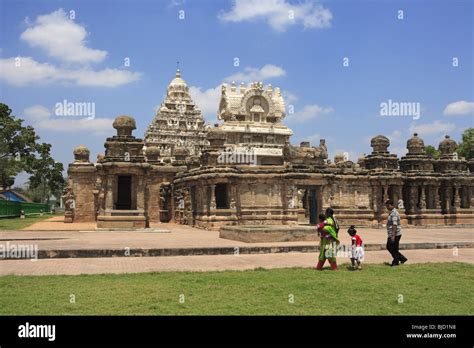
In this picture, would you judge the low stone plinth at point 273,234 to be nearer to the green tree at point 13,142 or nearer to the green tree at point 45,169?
the green tree at point 13,142

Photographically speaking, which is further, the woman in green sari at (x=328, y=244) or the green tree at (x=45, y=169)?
the green tree at (x=45, y=169)

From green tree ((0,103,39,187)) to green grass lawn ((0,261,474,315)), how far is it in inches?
1397

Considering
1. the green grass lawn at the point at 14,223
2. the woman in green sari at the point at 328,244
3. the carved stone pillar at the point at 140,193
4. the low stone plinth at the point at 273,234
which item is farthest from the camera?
the carved stone pillar at the point at 140,193

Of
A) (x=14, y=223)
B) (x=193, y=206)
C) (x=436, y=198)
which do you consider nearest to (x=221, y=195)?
(x=193, y=206)

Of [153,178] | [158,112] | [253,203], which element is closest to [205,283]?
[253,203]

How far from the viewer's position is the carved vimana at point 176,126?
62156mm

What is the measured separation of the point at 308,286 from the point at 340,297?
1.11 m

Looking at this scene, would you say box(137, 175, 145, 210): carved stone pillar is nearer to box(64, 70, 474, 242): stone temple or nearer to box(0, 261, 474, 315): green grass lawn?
box(64, 70, 474, 242): stone temple

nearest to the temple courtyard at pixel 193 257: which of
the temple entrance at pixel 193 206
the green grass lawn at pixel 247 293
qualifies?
the green grass lawn at pixel 247 293

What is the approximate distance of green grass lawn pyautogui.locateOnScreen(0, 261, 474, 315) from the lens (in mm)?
7898

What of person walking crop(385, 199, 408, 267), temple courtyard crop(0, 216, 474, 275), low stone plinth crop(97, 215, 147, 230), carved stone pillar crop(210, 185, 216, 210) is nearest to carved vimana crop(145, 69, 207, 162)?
carved stone pillar crop(210, 185, 216, 210)

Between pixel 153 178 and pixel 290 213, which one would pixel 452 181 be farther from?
pixel 153 178

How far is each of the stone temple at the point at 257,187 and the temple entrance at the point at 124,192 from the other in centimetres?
7

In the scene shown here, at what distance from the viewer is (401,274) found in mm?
11750
